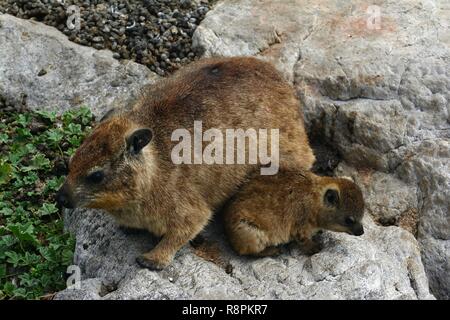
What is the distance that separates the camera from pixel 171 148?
6191 mm

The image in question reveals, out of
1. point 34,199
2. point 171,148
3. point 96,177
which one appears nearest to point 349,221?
point 171,148

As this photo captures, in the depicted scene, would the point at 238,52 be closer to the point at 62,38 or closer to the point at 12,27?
the point at 62,38

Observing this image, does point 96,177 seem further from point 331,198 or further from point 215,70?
point 331,198

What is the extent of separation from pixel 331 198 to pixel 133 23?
163 inches

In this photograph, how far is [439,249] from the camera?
21.5ft

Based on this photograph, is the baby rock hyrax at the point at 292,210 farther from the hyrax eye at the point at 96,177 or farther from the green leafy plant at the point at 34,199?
the green leafy plant at the point at 34,199

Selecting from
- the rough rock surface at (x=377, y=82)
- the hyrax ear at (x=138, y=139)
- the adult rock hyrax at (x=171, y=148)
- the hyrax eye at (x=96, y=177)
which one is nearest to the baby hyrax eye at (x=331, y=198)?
the adult rock hyrax at (x=171, y=148)

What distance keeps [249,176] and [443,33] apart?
3160 millimetres

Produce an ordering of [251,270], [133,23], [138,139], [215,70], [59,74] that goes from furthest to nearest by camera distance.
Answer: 1. [133,23]
2. [59,74]
3. [215,70]
4. [251,270]
5. [138,139]

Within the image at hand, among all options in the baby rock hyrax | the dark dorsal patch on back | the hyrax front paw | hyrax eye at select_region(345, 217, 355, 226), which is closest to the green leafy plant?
the hyrax front paw

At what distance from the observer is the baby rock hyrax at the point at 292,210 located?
616 centimetres
